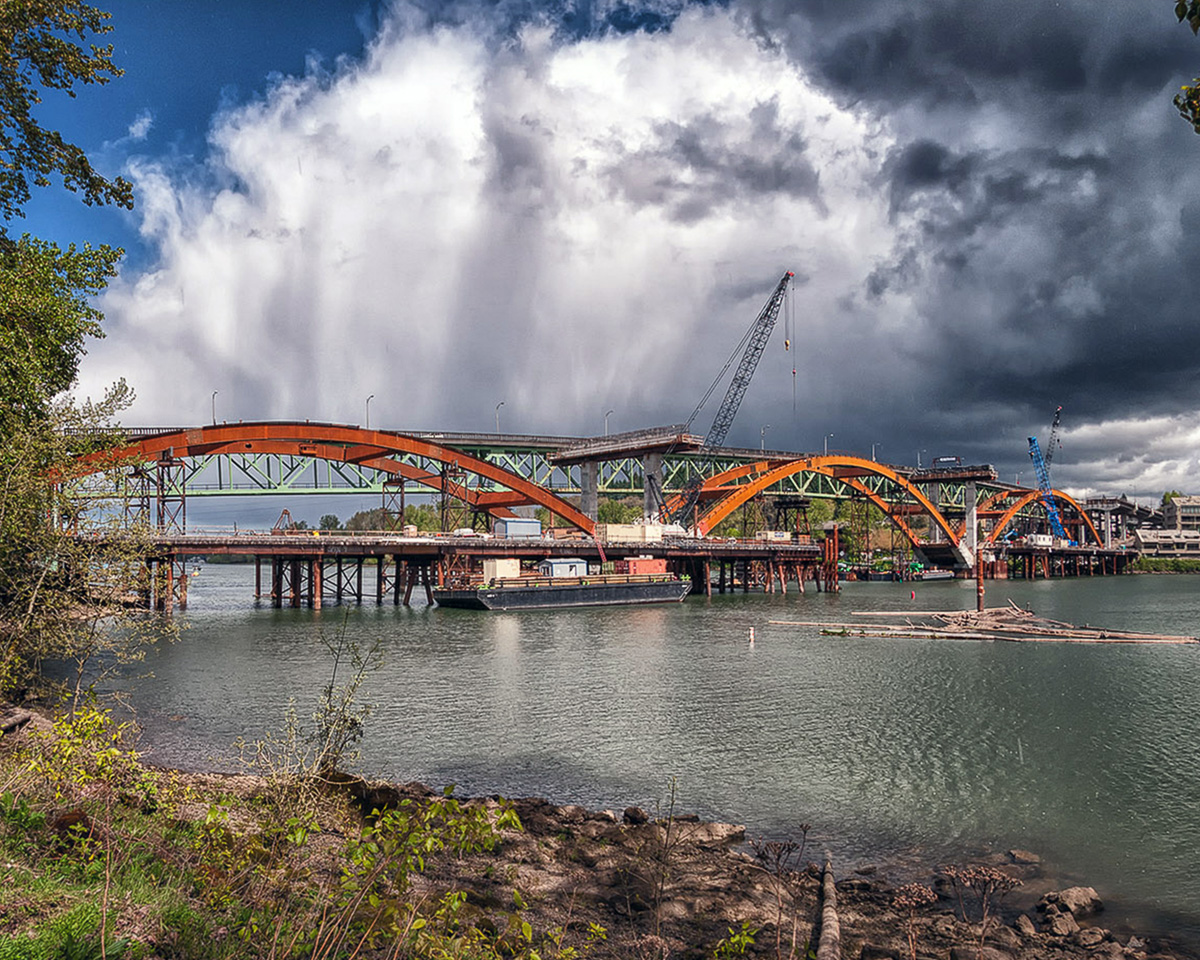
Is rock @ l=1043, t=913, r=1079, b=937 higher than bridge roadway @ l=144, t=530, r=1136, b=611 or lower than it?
lower

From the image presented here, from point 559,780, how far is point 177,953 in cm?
1290

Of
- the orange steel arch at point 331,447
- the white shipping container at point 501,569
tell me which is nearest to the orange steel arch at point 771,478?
the orange steel arch at point 331,447

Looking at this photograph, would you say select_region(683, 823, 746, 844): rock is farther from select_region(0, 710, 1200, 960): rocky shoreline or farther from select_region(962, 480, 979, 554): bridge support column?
select_region(962, 480, 979, 554): bridge support column

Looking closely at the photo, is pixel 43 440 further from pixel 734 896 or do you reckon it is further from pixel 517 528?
pixel 517 528

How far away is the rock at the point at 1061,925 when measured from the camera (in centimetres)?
1167

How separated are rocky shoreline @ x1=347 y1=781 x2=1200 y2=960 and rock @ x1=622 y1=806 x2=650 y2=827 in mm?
235

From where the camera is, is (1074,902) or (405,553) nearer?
(1074,902)

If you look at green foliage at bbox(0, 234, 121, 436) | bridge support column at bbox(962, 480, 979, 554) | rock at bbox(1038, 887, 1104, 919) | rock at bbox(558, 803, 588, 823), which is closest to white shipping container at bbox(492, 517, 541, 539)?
green foliage at bbox(0, 234, 121, 436)

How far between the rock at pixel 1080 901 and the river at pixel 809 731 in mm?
327

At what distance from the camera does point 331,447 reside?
74.1 metres

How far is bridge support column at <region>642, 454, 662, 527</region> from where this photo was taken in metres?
93.1

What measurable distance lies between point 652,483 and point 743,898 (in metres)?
83.1

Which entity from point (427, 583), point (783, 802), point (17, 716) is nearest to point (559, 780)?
point (783, 802)

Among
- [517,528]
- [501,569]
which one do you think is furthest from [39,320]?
[517,528]
